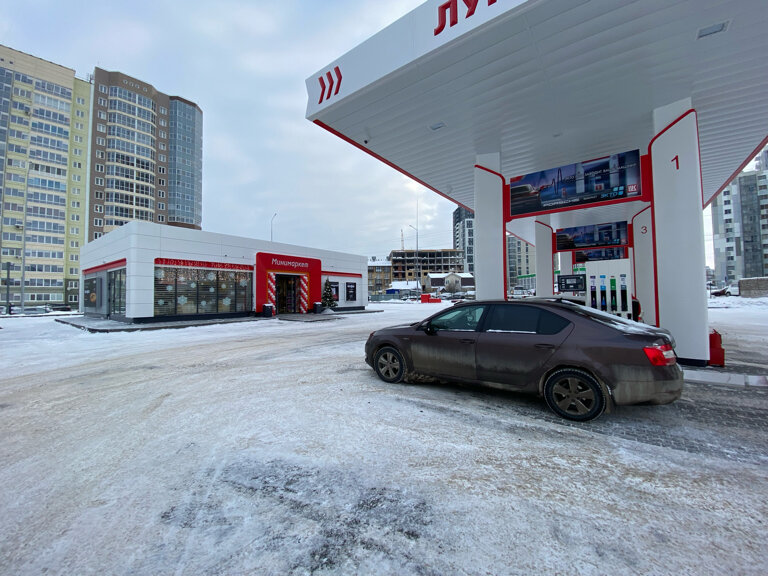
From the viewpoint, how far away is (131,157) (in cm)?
5950

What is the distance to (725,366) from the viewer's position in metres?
6.75

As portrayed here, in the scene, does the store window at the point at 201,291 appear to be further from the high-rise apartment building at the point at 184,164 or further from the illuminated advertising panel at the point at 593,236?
the high-rise apartment building at the point at 184,164

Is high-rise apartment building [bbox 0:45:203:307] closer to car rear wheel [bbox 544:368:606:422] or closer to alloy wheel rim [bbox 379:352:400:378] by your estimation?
alloy wheel rim [bbox 379:352:400:378]

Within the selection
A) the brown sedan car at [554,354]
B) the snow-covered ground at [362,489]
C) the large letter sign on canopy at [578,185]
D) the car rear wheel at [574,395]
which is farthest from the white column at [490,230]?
the car rear wheel at [574,395]

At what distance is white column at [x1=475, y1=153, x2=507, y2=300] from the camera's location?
9.50 metres

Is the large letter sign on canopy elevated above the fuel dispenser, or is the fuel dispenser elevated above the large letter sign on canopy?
the large letter sign on canopy

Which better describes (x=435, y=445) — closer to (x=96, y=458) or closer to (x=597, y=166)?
(x=96, y=458)

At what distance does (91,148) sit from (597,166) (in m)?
75.8

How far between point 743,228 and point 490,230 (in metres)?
112

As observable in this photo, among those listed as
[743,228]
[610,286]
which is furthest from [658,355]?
[743,228]

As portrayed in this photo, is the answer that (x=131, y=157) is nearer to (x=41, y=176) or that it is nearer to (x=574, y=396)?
(x=41, y=176)

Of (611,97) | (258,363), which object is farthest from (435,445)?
(611,97)

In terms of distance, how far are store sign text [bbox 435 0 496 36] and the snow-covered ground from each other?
6012 mm

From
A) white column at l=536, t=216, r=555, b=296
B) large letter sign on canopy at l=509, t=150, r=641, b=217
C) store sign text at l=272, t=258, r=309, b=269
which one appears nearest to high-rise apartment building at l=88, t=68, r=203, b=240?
store sign text at l=272, t=258, r=309, b=269
